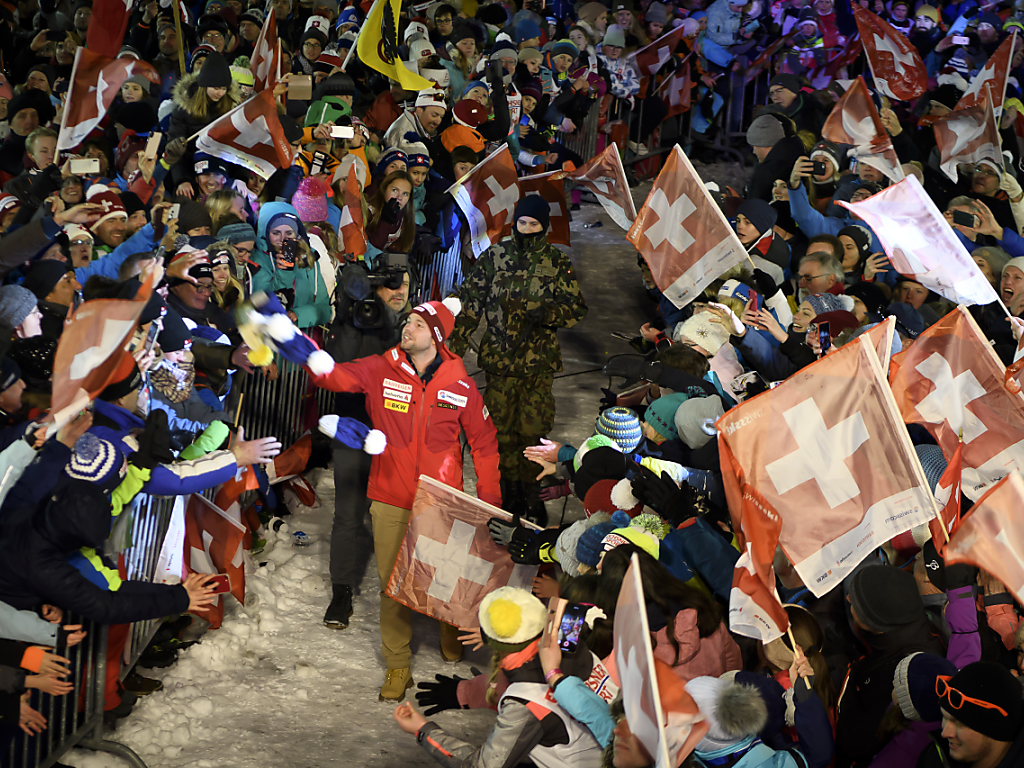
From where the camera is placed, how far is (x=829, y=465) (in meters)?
3.98

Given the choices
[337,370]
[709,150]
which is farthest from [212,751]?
[709,150]

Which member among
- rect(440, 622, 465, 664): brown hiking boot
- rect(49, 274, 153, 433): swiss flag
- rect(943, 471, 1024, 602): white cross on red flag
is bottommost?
rect(440, 622, 465, 664): brown hiking boot

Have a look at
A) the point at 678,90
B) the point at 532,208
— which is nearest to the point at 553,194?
the point at 532,208

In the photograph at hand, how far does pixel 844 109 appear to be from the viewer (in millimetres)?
8891

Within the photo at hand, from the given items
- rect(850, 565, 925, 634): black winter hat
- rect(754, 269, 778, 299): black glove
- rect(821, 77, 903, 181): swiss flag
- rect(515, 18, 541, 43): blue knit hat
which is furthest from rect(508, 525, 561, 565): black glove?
rect(515, 18, 541, 43): blue knit hat

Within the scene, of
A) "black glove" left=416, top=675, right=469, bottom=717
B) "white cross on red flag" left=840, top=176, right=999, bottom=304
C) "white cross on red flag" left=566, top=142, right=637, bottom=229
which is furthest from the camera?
"white cross on red flag" left=566, top=142, right=637, bottom=229

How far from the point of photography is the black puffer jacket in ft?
13.0

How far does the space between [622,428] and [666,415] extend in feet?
0.81

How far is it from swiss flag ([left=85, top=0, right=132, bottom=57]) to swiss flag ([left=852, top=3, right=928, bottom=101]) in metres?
7.70

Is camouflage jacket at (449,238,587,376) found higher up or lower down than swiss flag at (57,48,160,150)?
lower down

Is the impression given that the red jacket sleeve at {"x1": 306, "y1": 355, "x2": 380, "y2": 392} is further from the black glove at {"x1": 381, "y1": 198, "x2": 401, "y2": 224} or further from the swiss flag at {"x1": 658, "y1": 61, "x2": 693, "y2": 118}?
the swiss flag at {"x1": 658, "y1": 61, "x2": 693, "y2": 118}

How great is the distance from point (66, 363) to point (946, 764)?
3.46 metres

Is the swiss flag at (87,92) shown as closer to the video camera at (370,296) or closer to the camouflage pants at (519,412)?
the video camera at (370,296)

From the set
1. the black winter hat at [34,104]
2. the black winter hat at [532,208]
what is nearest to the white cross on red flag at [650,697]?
the black winter hat at [532,208]
